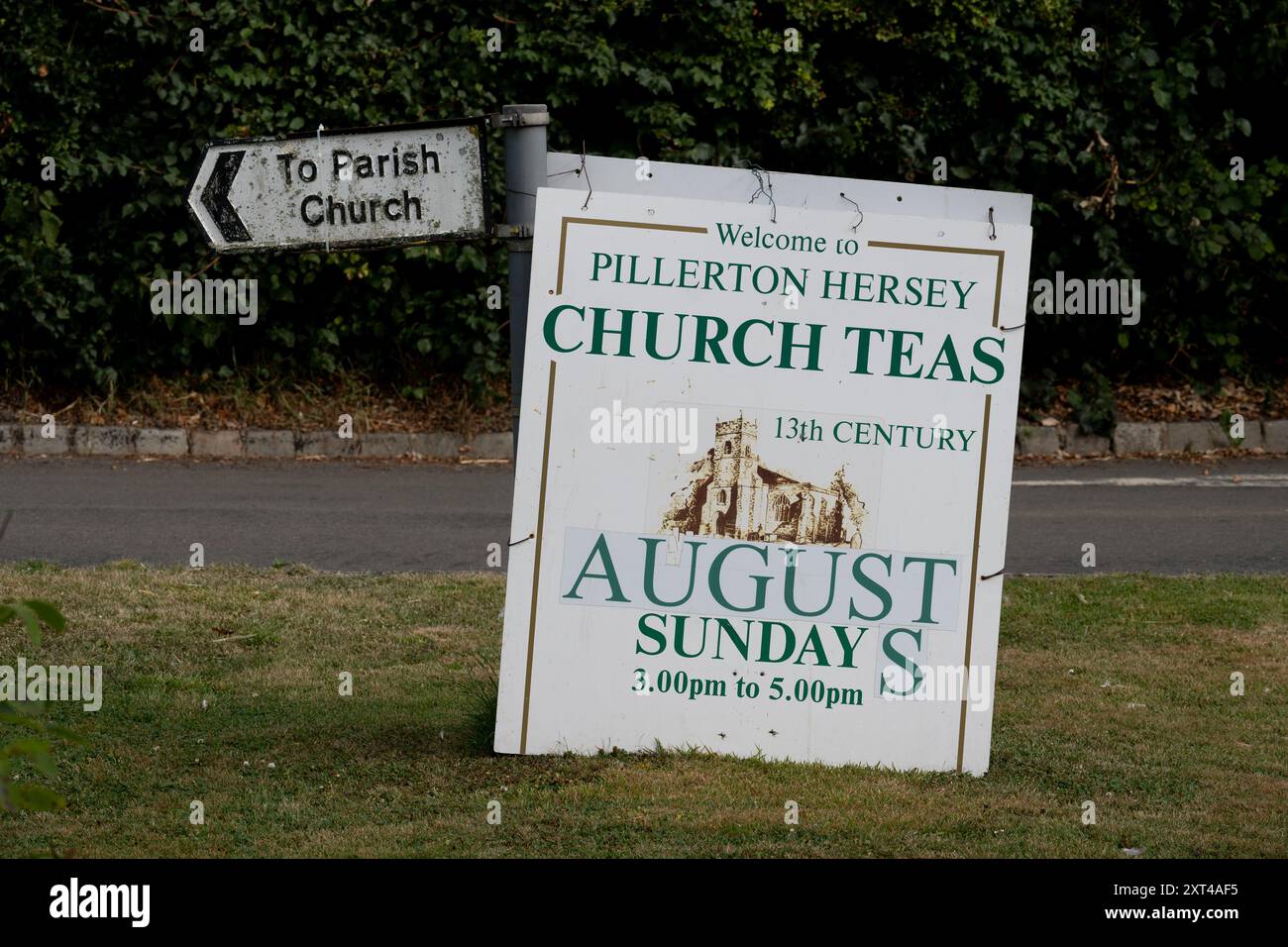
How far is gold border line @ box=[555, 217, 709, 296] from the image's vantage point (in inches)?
179

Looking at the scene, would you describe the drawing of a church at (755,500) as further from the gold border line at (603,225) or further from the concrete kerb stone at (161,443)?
the concrete kerb stone at (161,443)

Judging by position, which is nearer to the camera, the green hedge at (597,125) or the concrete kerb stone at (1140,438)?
the green hedge at (597,125)

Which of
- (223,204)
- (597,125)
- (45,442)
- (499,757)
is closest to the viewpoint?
(223,204)

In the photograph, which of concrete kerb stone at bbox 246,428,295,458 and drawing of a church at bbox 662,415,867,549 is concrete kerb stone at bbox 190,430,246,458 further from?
drawing of a church at bbox 662,415,867,549

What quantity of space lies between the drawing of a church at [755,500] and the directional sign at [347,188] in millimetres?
965

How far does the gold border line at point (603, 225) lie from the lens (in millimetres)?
4539

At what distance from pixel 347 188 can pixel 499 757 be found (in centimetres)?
177

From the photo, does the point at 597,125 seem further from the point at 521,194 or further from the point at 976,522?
the point at 976,522

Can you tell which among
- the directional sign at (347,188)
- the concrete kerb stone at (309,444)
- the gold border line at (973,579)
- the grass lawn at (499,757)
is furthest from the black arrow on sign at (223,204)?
the concrete kerb stone at (309,444)

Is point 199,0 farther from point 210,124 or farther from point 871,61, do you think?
point 871,61

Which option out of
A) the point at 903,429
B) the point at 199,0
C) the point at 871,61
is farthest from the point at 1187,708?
the point at 199,0

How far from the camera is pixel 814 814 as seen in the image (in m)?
4.20

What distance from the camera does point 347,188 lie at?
175 inches

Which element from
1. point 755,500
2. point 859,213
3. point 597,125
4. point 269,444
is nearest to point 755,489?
point 755,500
